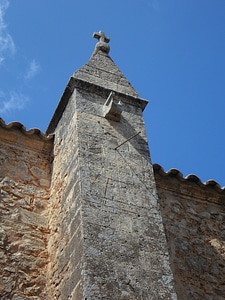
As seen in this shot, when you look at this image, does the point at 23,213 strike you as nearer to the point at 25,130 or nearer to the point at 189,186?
the point at 25,130

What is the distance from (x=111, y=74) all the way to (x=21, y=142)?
1282 mm

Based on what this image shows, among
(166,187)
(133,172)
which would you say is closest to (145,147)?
(133,172)

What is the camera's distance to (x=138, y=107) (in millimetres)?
5812

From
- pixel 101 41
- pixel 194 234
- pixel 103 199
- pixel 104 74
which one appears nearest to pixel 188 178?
pixel 194 234

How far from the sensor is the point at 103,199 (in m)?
4.48

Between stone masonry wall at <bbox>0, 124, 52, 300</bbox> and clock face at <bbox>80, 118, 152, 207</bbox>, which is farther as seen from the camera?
clock face at <bbox>80, 118, 152, 207</bbox>

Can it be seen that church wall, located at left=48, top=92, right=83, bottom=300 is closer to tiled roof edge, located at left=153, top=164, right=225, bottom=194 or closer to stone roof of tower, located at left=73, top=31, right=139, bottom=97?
stone roof of tower, located at left=73, top=31, right=139, bottom=97

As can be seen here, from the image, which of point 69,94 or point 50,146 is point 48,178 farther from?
point 69,94

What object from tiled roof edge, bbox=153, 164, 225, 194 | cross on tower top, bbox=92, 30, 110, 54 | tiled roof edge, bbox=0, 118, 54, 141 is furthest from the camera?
cross on tower top, bbox=92, 30, 110, 54

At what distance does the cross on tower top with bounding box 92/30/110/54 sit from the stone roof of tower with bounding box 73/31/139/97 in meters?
0.17

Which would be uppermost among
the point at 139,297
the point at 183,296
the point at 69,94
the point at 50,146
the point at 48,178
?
the point at 69,94

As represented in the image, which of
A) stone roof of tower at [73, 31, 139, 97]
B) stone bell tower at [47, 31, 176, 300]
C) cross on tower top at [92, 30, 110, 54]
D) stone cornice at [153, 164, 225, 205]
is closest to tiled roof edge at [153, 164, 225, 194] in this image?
stone cornice at [153, 164, 225, 205]

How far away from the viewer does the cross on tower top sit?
6562 mm

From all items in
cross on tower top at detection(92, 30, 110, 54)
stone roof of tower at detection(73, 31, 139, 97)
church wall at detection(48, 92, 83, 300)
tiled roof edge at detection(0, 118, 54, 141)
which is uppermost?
cross on tower top at detection(92, 30, 110, 54)
